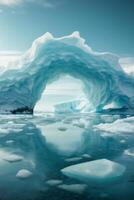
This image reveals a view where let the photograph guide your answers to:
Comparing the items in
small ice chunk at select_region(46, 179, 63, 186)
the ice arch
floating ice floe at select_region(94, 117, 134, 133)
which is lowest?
small ice chunk at select_region(46, 179, 63, 186)

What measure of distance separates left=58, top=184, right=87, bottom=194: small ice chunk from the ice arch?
19.5m

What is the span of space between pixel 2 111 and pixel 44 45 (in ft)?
21.8

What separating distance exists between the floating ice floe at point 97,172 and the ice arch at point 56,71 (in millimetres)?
18635

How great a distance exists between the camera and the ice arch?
23953 mm

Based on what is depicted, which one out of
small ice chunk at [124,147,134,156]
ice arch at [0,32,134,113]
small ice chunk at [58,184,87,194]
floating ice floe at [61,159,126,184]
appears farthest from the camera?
ice arch at [0,32,134,113]

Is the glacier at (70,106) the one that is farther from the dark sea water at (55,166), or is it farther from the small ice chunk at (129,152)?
the small ice chunk at (129,152)

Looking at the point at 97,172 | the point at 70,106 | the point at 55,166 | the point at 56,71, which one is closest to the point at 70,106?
the point at 70,106

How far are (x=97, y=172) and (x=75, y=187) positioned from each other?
890 mm

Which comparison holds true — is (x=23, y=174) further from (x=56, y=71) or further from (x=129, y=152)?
(x=56, y=71)

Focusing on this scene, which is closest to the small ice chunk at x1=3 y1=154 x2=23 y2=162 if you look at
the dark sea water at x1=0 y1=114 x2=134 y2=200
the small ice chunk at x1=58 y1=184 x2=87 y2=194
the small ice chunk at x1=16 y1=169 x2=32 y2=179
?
the dark sea water at x1=0 y1=114 x2=134 y2=200

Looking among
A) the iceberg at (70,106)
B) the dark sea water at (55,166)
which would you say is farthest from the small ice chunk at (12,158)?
the iceberg at (70,106)

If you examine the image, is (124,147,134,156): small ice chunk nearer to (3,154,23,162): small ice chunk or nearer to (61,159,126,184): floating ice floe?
(61,159,126,184): floating ice floe

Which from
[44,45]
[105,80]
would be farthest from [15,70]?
[105,80]

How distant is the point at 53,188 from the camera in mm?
4625
